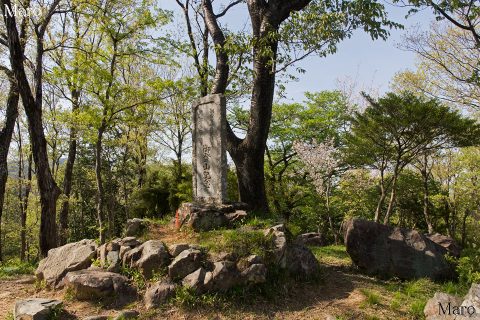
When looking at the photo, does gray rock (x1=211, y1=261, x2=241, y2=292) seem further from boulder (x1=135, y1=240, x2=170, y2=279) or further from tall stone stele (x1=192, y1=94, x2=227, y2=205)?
tall stone stele (x1=192, y1=94, x2=227, y2=205)

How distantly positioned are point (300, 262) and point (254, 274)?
1.39 m

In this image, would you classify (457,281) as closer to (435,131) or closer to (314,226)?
(435,131)

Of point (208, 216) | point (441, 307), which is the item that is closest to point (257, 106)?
point (208, 216)

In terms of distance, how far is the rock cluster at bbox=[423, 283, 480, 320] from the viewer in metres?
4.72

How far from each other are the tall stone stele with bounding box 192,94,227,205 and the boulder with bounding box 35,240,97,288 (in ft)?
8.87

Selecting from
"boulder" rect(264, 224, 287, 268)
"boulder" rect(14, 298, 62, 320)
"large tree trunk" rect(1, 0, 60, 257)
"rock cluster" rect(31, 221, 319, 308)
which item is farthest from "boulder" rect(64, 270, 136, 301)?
"large tree trunk" rect(1, 0, 60, 257)

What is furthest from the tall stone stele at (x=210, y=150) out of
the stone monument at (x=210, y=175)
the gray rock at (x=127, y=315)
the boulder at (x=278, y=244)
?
the gray rock at (x=127, y=315)

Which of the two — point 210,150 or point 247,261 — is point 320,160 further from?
point 247,261

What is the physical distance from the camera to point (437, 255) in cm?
833

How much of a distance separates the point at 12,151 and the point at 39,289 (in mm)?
20924

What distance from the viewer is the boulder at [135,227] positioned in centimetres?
772

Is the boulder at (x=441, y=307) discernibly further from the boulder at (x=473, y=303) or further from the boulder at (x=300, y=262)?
the boulder at (x=300, y=262)

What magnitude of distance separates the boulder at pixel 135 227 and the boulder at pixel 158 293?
203 cm

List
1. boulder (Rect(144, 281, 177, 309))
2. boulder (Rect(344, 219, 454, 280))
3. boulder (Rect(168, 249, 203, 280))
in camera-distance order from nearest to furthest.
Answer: boulder (Rect(144, 281, 177, 309)) → boulder (Rect(168, 249, 203, 280)) → boulder (Rect(344, 219, 454, 280))
